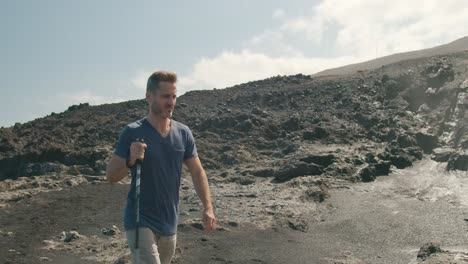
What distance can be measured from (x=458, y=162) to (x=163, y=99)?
37.7 feet

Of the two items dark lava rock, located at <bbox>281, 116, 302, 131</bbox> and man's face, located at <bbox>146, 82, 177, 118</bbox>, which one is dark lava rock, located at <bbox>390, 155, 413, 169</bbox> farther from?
man's face, located at <bbox>146, 82, 177, 118</bbox>

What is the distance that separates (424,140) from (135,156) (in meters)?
14.1

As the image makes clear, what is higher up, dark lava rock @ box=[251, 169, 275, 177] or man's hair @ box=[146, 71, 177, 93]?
man's hair @ box=[146, 71, 177, 93]

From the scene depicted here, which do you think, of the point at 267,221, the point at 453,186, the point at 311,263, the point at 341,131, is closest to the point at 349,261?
the point at 311,263

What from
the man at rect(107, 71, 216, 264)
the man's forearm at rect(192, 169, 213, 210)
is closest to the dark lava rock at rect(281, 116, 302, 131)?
the man's forearm at rect(192, 169, 213, 210)

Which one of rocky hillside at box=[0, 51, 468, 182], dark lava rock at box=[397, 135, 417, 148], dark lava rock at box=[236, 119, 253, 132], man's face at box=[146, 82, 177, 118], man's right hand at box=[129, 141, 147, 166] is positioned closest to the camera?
man's right hand at box=[129, 141, 147, 166]

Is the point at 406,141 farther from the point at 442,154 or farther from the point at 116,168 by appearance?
the point at 116,168

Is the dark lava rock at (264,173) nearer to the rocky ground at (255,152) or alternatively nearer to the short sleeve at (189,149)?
the rocky ground at (255,152)

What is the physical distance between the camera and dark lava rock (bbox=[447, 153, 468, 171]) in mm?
13094

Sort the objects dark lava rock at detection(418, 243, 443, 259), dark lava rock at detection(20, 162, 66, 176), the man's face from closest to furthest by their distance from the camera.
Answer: the man's face, dark lava rock at detection(418, 243, 443, 259), dark lava rock at detection(20, 162, 66, 176)

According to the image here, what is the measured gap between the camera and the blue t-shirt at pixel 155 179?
359cm

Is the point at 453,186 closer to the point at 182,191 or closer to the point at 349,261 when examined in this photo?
the point at 349,261

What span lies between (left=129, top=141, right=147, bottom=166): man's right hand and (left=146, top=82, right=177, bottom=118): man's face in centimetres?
37

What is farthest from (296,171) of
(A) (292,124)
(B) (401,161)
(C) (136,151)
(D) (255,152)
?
(C) (136,151)
